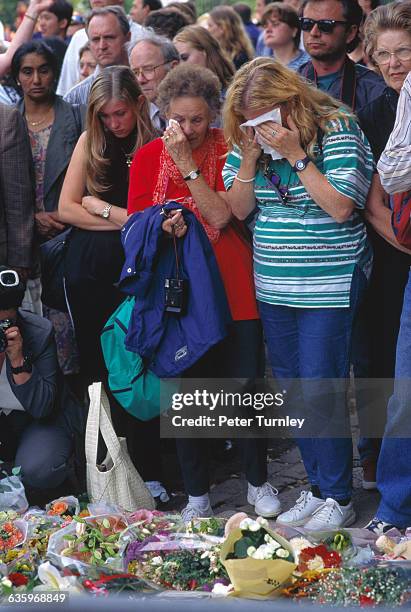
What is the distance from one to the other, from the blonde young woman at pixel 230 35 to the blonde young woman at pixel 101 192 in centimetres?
299

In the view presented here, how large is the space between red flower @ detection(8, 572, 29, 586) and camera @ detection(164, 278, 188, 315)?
4.28ft

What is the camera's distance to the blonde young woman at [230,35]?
7.59 m

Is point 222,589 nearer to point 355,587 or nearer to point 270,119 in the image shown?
point 355,587

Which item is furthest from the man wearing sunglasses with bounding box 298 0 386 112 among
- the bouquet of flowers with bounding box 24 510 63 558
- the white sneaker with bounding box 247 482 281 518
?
the bouquet of flowers with bounding box 24 510 63 558

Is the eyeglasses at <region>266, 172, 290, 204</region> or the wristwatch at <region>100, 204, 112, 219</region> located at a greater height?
the eyeglasses at <region>266, 172, 290, 204</region>

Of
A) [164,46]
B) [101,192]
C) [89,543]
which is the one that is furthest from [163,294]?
[164,46]

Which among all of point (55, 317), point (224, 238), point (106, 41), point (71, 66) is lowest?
point (55, 317)

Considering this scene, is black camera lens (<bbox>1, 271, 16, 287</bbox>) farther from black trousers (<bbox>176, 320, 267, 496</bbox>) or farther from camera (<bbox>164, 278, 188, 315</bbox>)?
black trousers (<bbox>176, 320, 267, 496</bbox>)

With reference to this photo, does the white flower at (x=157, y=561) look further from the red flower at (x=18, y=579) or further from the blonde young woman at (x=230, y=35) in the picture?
the blonde young woman at (x=230, y=35)

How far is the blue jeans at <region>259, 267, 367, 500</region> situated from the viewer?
407 centimetres

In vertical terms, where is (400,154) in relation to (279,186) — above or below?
above

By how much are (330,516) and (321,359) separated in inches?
26.1

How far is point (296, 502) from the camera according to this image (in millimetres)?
4484

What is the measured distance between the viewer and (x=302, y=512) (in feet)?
14.1
